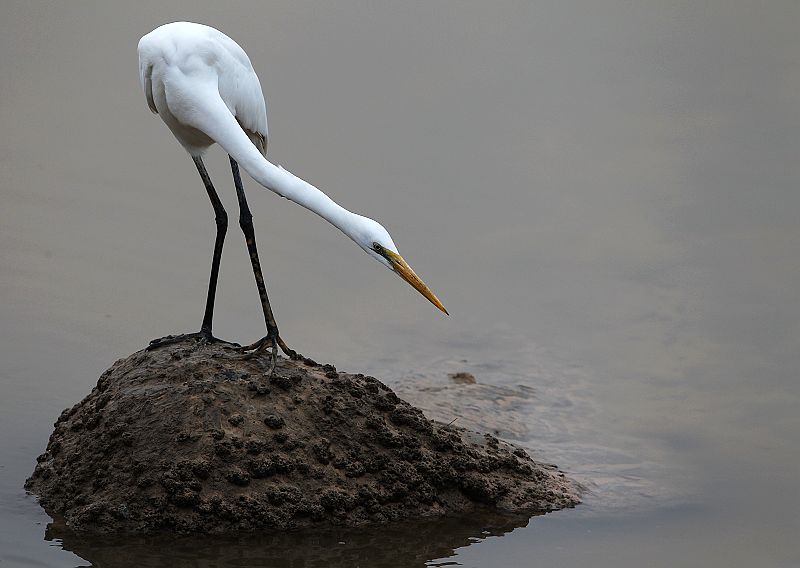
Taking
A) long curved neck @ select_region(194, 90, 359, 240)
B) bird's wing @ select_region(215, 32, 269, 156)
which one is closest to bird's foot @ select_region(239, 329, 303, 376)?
long curved neck @ select_region(194, 90, 359, 240)

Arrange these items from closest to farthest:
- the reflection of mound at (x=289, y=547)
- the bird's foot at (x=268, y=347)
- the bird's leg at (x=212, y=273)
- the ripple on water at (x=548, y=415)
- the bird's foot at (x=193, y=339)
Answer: the reflection of mound at (x=289, y=547)
the bird's foot at (x=268, y=347)
the bird's foot at (x=193, y=339)
the bird's leg at (x=212, y=273)
the ripple on water at (x=548, y=415)

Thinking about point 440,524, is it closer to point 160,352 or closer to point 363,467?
point 363,467

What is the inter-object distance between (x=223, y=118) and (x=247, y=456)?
1570 millimetres

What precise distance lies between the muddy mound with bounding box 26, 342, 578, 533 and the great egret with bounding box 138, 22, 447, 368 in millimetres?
331

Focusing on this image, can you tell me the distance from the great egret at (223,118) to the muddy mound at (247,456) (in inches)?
13.0

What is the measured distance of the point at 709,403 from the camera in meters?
8.16

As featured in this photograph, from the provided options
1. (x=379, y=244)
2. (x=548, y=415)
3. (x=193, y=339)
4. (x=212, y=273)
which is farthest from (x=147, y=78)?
(x=548, y=415)

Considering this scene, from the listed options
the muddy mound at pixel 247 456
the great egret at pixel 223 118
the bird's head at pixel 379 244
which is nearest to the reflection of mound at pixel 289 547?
the muddy mound at pixel 247 456

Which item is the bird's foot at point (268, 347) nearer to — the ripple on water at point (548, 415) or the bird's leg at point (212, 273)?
the bird's leg at point (212, 273)

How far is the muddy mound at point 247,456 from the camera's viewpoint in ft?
17.9

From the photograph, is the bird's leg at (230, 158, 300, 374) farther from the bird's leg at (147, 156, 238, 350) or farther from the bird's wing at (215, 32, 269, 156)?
the bird's wing at (215, 32, 269, 156)

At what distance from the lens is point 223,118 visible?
5.89 metres

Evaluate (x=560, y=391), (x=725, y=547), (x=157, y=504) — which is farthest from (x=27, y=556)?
(x=560, y=391)

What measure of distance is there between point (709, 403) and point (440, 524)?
9.78ft
